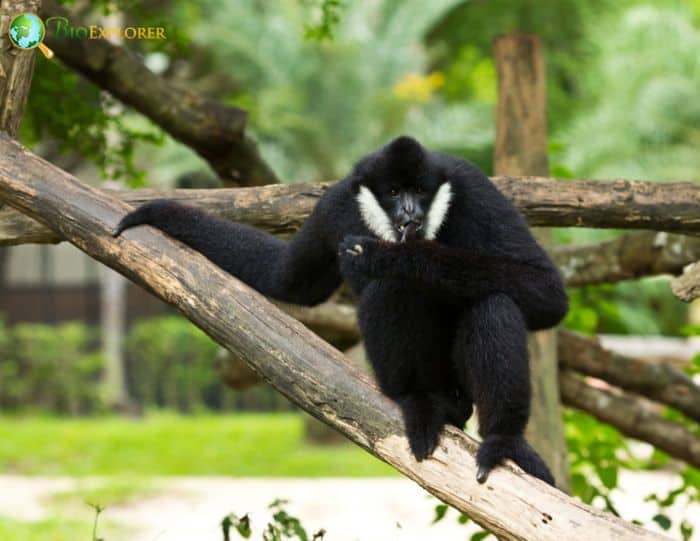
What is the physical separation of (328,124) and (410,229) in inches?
576

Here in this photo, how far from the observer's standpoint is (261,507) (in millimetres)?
10188

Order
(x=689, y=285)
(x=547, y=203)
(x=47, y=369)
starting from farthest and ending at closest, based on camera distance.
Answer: (x=47, y=369), (x=547, y=203), (x=689, y=285)

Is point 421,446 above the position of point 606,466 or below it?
above

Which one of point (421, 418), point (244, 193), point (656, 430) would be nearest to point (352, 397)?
point (421, 418)

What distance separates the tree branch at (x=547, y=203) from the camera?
5262 mm

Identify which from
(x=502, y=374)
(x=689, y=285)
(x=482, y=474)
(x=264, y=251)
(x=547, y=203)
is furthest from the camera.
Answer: (x=547, y=203)

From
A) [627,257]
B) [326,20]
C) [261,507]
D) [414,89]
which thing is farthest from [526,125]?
[414,89]

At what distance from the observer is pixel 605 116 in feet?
70.7

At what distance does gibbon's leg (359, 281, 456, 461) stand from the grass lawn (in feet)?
Result: 29.8

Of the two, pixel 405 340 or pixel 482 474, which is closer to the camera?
pixel 482 474

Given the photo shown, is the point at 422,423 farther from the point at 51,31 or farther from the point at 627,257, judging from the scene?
the point at 51,31

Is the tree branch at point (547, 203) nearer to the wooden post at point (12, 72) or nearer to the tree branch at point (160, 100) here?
the wooden post at point (12, 72)

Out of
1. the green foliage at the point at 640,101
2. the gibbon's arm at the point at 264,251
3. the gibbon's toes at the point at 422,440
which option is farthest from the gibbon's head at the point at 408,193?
the green foliage at the point at 640,101

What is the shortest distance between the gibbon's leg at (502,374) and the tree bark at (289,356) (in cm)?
19
